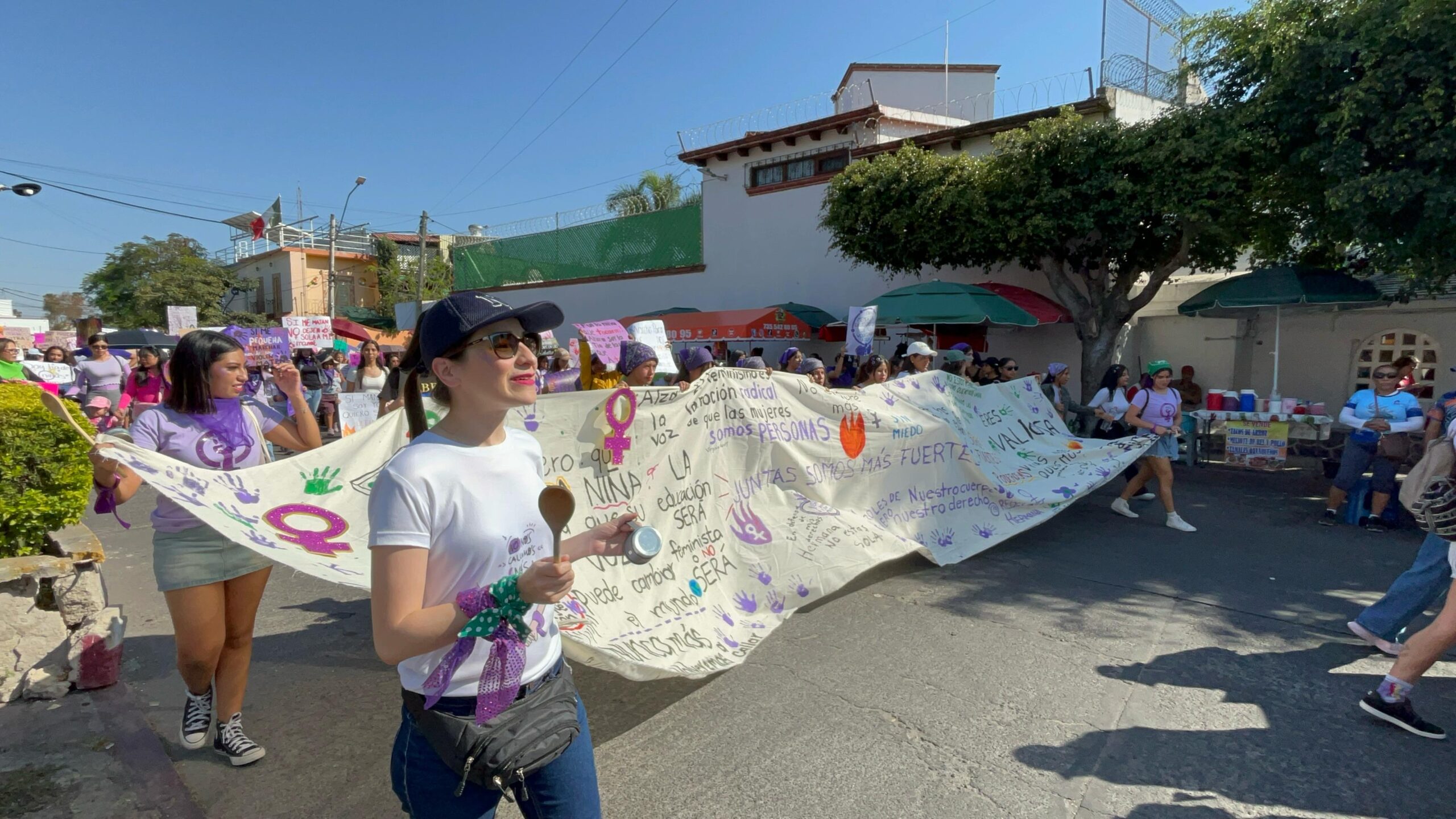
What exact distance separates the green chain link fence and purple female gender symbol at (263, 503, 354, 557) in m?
19.7

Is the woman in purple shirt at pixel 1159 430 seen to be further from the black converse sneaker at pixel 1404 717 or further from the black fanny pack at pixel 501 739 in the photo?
the black fanny pack at pixel 501 739

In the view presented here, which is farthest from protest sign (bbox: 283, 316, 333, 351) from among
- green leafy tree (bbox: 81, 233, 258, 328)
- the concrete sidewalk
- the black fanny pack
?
green leafy tree (bbox: 81, 233, 258, 328)

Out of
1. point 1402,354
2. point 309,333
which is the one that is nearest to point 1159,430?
point 1402,354

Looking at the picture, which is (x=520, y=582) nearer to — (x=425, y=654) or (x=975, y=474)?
(x=425, y=654)

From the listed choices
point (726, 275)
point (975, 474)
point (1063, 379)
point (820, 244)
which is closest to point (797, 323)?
point (820, 244)

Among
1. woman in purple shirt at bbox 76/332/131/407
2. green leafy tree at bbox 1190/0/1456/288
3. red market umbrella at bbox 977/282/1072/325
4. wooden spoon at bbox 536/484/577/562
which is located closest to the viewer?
wooden spoon at bbox 536/484/577/562

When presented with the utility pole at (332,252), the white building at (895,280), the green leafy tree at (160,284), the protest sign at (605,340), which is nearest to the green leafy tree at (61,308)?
the green leafy tree at (160,284)

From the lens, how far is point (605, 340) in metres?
12.9

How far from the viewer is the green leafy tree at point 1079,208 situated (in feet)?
37.3

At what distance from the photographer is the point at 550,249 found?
90.0 ft

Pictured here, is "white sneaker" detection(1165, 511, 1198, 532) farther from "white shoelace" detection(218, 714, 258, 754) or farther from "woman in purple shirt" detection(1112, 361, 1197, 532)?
"white shoelace" detection(218, 714, 258, 754)

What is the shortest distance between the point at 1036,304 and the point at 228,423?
13726mm

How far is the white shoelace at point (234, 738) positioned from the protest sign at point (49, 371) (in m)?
12.7

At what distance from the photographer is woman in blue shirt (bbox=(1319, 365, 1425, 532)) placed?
7.31 m
